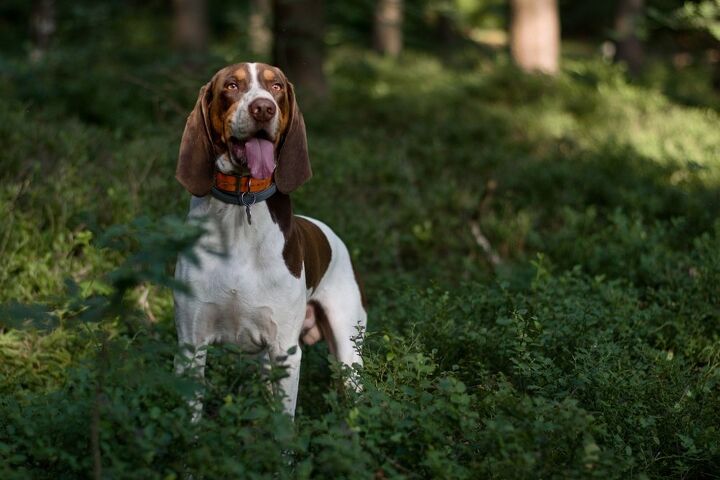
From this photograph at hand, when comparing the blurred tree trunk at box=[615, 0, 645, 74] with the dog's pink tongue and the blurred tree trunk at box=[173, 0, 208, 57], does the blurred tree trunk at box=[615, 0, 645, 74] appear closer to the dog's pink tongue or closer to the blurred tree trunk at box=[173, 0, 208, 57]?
the blurred tree trunk at box=[173, 0, 208, 57]

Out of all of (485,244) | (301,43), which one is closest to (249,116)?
(485,244)

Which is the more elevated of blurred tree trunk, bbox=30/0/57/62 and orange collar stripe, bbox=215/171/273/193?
orange collar stripe, bbox=215/171/273/193

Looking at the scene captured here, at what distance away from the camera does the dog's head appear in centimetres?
362

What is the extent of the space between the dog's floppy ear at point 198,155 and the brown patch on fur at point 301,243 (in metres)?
→ 0.30

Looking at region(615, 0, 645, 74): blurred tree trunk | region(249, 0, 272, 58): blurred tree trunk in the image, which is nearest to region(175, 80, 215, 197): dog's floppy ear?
region(249, 0, 272, 58): blurred tree trunk

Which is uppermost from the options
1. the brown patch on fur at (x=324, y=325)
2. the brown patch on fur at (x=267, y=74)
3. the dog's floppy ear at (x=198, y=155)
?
the brown patch on fur at (x=267, y=74)

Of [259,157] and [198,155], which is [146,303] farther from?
[259,157]

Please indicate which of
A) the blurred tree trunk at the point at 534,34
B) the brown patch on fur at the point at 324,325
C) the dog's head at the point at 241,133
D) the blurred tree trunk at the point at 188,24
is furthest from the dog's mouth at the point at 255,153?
the blurred tree trunk at the point at 188,24

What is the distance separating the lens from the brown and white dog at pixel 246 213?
3.66 metres

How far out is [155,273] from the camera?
2.45m

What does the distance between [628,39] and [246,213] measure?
1457 centimetres

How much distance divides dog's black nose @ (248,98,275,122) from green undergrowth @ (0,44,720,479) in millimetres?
751

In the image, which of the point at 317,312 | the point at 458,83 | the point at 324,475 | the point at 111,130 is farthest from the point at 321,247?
the point at 458,83

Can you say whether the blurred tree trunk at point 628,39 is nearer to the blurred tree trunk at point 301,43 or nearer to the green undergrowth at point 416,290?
the green undergrowth at point 416,290
